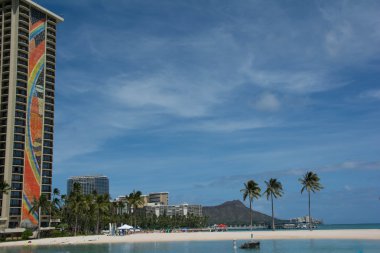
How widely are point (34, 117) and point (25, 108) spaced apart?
158 inches

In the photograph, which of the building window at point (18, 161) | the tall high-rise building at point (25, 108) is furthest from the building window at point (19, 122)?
the building window at point (18, 161)

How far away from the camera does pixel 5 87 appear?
443 feet

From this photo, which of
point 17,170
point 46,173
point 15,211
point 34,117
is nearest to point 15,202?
point 15,211

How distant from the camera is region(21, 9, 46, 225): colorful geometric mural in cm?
13225

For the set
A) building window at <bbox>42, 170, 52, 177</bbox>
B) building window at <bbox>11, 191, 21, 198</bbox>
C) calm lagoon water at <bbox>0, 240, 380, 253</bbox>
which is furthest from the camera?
building window at <bbox>42, 170, 52, 177</bbox>

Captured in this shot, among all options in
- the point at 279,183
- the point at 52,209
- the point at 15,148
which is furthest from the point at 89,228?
the point at 279,183

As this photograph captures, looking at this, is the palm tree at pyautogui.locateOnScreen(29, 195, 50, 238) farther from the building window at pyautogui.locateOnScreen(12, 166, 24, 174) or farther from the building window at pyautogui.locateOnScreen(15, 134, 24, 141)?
the building window at pyautogui.locateOnScreen(15, 134, 24, 141)

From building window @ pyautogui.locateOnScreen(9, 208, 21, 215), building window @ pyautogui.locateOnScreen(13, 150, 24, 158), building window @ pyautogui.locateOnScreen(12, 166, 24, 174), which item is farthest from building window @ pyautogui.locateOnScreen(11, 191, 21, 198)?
building window @ pyautogui.locateOnScreen(13, 150, 24, 158)

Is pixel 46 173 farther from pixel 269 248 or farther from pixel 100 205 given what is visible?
pixel 269 248

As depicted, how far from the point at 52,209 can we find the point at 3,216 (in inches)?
512

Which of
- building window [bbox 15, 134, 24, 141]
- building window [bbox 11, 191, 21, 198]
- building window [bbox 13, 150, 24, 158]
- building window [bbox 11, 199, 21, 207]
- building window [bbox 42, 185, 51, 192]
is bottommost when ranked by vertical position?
building window [bbox 11, 199, 21, 207]

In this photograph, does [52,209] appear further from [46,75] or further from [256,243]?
[256,243]

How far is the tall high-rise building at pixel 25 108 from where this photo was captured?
426ft

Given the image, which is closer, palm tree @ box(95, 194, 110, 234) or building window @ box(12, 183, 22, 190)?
building window @ box(12, 183, 22, 190)
